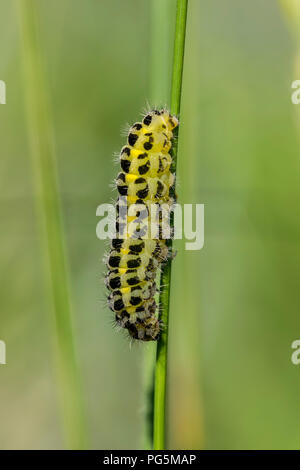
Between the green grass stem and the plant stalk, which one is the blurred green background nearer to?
the green grass stem

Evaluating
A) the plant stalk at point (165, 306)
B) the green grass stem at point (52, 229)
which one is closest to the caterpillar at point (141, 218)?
the green grass stem at point (52, 229)

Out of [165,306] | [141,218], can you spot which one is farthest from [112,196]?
[165,306]

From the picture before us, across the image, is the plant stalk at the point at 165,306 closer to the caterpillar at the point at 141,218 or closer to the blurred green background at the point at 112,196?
the caterpillar at the point at 141,218

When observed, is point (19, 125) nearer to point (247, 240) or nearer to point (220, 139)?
Answer: point (220, 139)

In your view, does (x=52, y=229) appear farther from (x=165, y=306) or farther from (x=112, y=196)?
Result: (x=112, y=196)

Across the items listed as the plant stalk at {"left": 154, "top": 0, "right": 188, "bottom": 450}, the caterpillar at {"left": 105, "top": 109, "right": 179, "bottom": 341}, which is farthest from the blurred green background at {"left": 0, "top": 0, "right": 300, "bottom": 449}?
the plant stalk at {"left": 154, "top": 0, "right": 188, "bottom": 450}

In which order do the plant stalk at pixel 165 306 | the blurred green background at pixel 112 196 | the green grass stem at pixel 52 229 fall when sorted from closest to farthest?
the plant stalk at pixel 165 306 < the green grass stem at pixel 52 229 < the blurred green background at pixel 112 196

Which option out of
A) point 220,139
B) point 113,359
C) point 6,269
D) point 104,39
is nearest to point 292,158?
point 220,139
